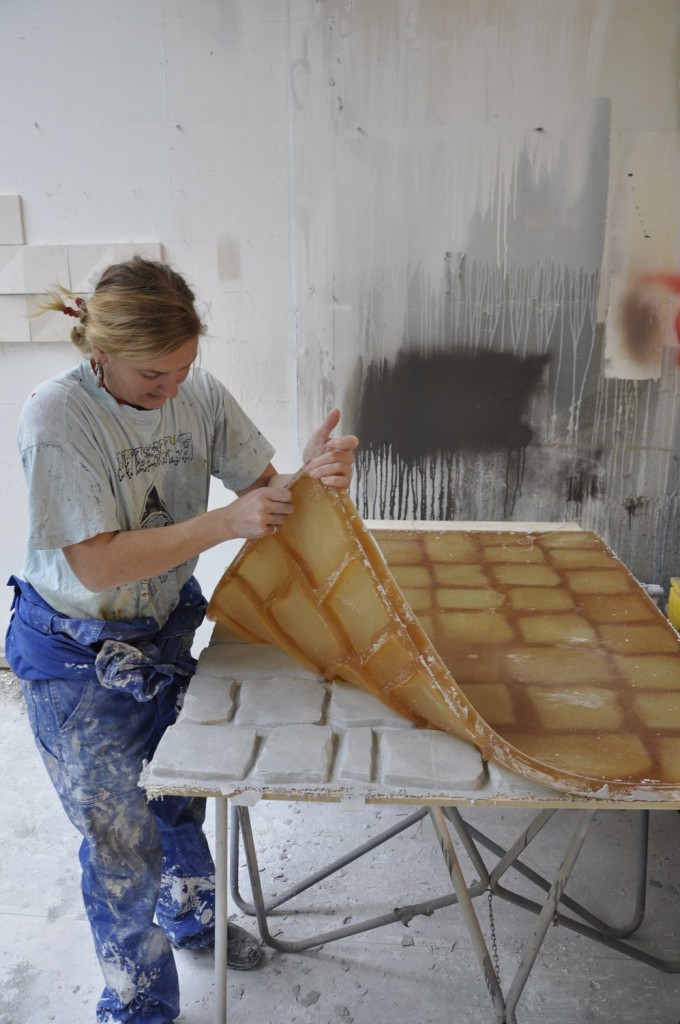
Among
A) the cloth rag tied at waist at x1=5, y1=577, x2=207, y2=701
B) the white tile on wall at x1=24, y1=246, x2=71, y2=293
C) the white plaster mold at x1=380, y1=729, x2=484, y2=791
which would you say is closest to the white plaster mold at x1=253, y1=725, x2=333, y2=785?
the white plaster mold at x1=380, y1=729, x2=484, y2=791

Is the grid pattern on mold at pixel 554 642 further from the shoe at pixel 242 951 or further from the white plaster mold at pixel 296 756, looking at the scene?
the shoe at pixel 242 951

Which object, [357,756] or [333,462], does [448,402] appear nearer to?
[333,462]

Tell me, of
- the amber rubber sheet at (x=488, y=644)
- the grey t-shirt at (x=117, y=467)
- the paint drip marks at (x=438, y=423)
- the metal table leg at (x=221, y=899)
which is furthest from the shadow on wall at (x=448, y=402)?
the metal table leg at (x=221, y=899)

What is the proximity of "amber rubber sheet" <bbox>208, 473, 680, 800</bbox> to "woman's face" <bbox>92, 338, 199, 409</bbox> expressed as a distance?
0.34m

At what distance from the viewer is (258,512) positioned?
1.61 m

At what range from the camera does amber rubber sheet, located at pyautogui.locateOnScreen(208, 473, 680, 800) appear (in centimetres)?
144

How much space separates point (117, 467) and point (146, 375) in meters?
0.20

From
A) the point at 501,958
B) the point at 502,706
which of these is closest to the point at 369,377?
the point at 502,706

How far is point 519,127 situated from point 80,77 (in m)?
1.67

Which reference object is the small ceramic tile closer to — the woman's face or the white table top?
the white table top

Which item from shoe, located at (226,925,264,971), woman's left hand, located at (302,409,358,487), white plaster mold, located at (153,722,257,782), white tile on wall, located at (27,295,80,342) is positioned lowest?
Answer: shoe, located at (226,925,264,971)

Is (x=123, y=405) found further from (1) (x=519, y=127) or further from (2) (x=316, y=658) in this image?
(1) (x=519, y=127)

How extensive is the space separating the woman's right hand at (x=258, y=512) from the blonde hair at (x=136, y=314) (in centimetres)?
34

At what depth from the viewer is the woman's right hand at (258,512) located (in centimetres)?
160
